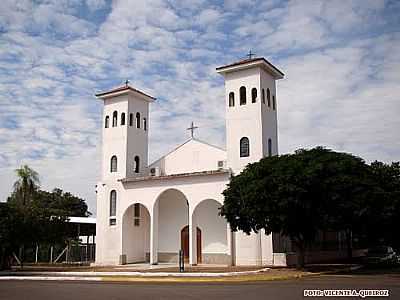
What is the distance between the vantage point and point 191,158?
33.5 m

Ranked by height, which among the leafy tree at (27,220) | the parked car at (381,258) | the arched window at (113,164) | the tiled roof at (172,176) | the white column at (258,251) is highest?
the arched window at (113,164)

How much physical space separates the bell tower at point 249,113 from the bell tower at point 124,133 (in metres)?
8.07

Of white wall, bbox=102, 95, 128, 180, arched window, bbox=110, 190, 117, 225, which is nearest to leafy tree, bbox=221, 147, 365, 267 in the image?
arched window, bbox=110, 190, 117, 225

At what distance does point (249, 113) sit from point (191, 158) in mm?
5822

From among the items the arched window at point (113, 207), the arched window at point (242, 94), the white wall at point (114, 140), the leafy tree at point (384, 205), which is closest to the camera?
the leafy tree at point (384, 205)

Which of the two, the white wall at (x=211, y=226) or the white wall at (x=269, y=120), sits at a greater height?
the white wall at (x=269, y=120)

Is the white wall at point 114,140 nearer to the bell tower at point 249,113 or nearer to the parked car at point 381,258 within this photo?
the bell tower at point 249,113

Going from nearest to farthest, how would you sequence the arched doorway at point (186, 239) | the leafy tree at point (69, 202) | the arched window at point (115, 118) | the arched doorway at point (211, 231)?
the arched doorway at point (211, 231), the arched doorway at point (186, 239), the arched window at point (115, 118), the leafy tree at point (69, 202)

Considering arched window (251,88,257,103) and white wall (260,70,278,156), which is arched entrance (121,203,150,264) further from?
arched window (251,88,257,103)

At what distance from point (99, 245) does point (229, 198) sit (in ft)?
45.2

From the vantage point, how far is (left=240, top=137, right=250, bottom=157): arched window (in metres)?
30.0

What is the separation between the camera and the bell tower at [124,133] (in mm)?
35094

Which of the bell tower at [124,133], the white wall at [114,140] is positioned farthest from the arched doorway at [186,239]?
the white wall at [114,140]

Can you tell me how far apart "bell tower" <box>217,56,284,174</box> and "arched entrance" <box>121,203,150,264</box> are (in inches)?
361
